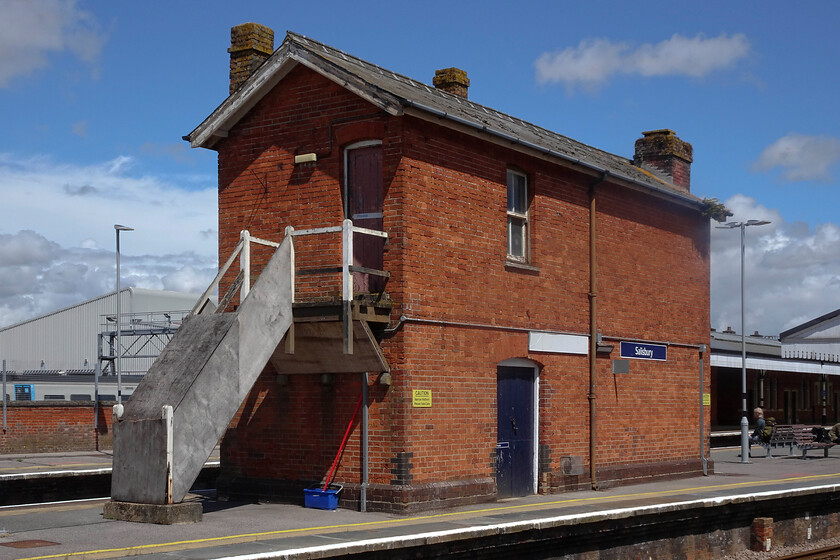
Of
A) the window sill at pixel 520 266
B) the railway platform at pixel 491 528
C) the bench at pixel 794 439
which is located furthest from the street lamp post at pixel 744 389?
the window sill at pixel 520 266

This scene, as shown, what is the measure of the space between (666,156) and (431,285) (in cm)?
1080

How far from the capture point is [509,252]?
1570 centimetres

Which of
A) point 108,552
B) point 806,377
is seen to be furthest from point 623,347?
point 806,377

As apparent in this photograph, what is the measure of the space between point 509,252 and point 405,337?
3119mm

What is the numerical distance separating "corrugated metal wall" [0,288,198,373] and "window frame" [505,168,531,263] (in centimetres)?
4149

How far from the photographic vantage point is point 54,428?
3125 cm

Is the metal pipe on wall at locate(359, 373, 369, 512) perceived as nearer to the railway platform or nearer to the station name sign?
the railway platform

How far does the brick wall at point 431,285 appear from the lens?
44.3 ft

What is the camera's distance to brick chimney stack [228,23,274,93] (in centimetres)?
1611

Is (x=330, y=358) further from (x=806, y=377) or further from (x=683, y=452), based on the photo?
(x=806, y=377)

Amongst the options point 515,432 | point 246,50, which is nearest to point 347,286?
point 515,432

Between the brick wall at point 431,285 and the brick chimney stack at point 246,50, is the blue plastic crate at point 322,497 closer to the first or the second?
the brick wall at point 431,285

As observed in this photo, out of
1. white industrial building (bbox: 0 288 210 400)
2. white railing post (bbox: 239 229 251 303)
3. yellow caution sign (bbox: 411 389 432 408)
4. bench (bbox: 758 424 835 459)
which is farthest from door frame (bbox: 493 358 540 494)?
white industrial building (bbox: 0 288 210 400)

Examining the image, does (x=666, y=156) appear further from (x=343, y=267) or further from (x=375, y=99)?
(x=343, y=267)
